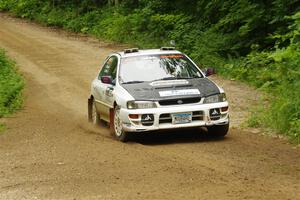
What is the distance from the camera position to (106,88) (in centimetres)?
1333

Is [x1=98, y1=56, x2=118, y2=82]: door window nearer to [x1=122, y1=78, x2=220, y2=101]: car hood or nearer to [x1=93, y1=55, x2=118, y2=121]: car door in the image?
[x1=93, y1=55, x2=118, y2=121]: car door

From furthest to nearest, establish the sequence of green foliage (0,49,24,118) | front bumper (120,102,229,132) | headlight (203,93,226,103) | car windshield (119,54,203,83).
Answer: green foliage (0,49,24,118), car windshield (119,54,203,83), headlight (203,93,226,103), front bumper (120,102,229,132)

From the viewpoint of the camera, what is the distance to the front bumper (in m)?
11.8

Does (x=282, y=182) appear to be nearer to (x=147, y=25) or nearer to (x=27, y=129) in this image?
(x=27, y=129)

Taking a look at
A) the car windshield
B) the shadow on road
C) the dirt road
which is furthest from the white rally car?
the dirt road

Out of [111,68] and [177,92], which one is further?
[111,68]

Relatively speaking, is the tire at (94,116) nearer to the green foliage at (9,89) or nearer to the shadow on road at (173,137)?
the shadow on road at (173,137)

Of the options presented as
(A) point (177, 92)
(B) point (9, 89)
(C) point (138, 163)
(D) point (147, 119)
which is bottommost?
(B) point (9, 89)

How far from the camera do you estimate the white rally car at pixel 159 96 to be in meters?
11.8

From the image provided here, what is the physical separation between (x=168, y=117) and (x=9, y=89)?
33.5 ft

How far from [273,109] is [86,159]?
4.51m

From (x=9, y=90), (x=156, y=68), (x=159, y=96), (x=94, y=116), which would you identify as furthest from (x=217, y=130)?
(x=9, y=90)

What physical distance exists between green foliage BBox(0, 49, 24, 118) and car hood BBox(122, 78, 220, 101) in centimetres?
630

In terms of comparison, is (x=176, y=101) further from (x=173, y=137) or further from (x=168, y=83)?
(x=173, y=137)
